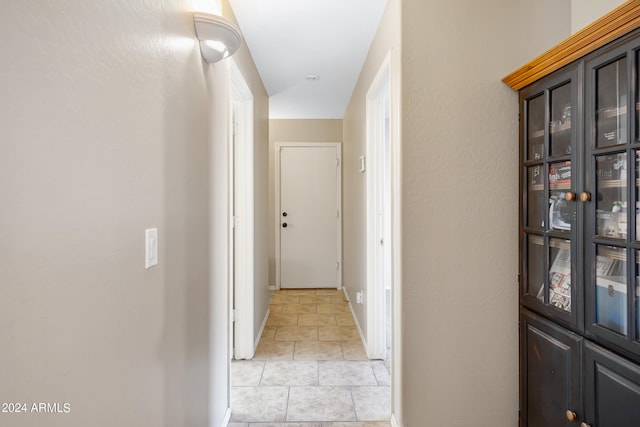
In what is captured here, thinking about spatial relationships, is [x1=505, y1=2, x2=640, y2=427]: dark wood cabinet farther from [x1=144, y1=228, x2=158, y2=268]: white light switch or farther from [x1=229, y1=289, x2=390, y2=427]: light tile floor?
[x1=144, y1=228, x2=158, y2=268]: white light switch

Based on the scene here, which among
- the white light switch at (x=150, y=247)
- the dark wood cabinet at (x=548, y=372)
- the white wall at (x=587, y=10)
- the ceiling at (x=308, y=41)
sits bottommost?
the dark wood cabinet at (x=548, y=372)

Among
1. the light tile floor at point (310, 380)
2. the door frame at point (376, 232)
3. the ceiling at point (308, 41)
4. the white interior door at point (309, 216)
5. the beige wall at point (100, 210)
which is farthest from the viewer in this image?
the white interior door at point (309, 216)

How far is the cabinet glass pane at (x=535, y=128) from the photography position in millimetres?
1535

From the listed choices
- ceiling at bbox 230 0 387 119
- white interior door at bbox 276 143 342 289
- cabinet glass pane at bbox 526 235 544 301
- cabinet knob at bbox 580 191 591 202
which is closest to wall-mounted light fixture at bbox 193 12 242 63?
ceiling at bbox 230 0 387 119

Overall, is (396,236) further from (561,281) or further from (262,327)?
(262,327)

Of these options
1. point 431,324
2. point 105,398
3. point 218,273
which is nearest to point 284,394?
point 218,273

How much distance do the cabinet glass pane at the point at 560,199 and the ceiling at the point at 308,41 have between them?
1.40 metres

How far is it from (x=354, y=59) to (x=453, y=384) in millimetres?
2531

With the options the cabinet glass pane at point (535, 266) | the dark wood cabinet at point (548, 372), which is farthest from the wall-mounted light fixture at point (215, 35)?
the dark wood cabinet at point (548, 372)

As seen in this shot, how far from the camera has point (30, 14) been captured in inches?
23.5

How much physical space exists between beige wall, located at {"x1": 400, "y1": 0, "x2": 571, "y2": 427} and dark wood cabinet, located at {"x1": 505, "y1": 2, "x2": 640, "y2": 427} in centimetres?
10

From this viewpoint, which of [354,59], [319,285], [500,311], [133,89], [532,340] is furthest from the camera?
[319,285]

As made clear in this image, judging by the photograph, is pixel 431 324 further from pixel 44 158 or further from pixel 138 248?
pixel 44 158

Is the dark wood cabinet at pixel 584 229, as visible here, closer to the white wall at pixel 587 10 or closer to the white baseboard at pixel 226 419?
the white wall at pixel 587 10
